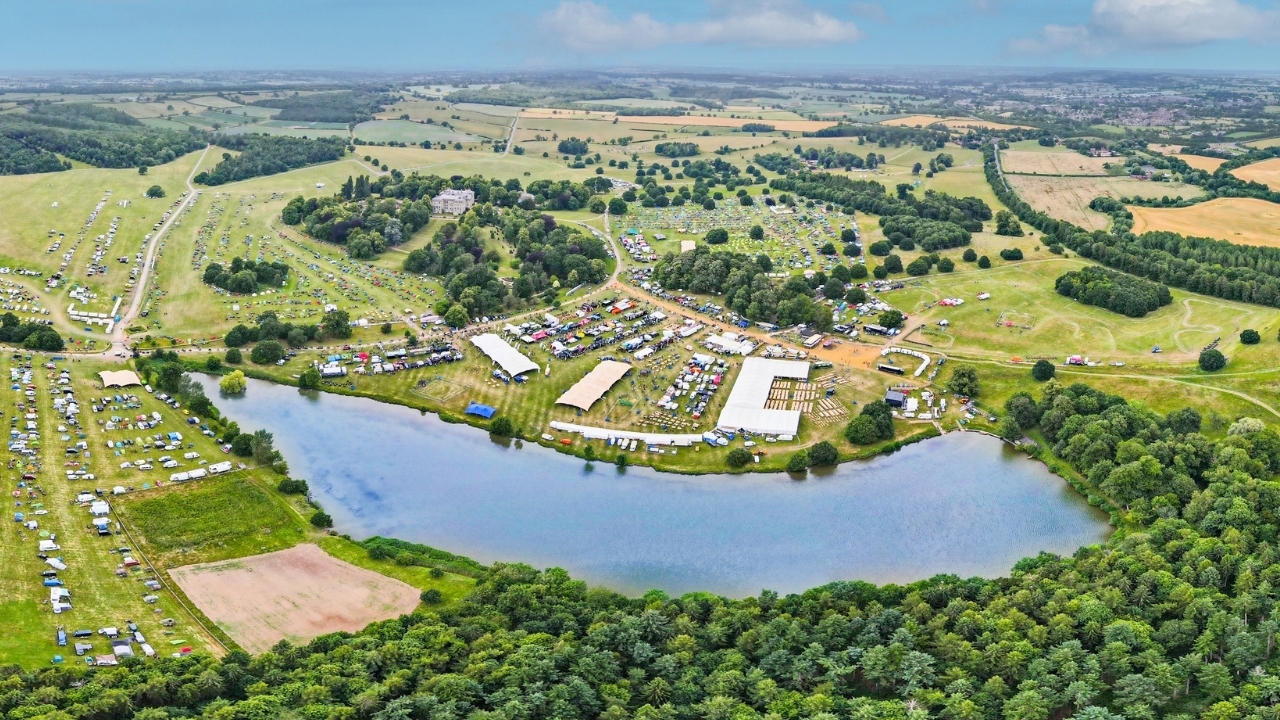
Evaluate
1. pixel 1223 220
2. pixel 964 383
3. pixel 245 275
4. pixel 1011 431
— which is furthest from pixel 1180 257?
pixel 245 275

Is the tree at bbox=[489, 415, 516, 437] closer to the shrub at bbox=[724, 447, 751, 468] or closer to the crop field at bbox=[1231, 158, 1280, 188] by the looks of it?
the shrub at bbox=[724, 447, 751, 468]

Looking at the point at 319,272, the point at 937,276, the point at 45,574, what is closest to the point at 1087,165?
the point at 937,276

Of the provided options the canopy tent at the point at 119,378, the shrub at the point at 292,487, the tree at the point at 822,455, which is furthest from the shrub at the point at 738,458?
the canopy tent at the point at 119,378

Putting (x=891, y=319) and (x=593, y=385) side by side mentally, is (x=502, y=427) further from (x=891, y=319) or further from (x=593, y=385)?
(x=891, y=319)

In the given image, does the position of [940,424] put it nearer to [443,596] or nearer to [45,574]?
[443,596]

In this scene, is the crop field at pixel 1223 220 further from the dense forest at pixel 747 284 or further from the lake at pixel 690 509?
the lake at pixel 690 509

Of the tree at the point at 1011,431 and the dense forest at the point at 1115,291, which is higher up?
the dense forest at the point at 1115,291

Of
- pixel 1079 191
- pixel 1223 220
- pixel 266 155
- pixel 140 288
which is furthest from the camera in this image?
pixel 266 155
